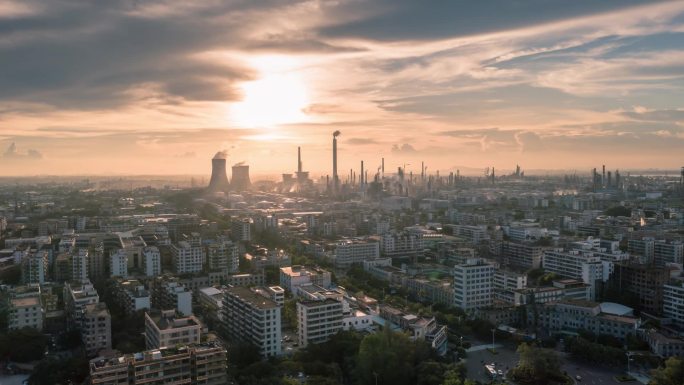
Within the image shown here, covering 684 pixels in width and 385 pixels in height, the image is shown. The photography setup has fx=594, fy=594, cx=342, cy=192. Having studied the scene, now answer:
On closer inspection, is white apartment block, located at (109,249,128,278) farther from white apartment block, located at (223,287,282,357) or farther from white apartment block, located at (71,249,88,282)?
white apartment block, located at (223,287,282,357)

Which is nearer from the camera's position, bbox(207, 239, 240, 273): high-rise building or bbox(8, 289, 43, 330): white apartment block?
bbox(8, 289, 43, 330): white apartment block

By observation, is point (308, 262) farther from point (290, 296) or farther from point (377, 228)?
point (377, 228)

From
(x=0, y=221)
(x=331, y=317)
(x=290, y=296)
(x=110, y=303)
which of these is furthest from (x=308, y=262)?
(x=0, y=221)

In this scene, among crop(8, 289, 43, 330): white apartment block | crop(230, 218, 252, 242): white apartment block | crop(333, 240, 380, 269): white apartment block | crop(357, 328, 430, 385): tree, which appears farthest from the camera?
crop(230, 218, 252, 242): white apartment block

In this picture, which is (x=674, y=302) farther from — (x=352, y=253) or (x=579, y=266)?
(x=352, y=253)

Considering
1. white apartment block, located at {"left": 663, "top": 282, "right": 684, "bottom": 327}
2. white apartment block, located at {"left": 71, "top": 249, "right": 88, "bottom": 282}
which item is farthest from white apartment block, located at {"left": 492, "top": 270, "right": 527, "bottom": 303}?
white apartment block, located at {"left": 71, "top": 249, "right": 88, "bottom": 282}

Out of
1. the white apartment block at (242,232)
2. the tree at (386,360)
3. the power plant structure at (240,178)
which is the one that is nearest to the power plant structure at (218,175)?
the power plant structure at (240,178)
